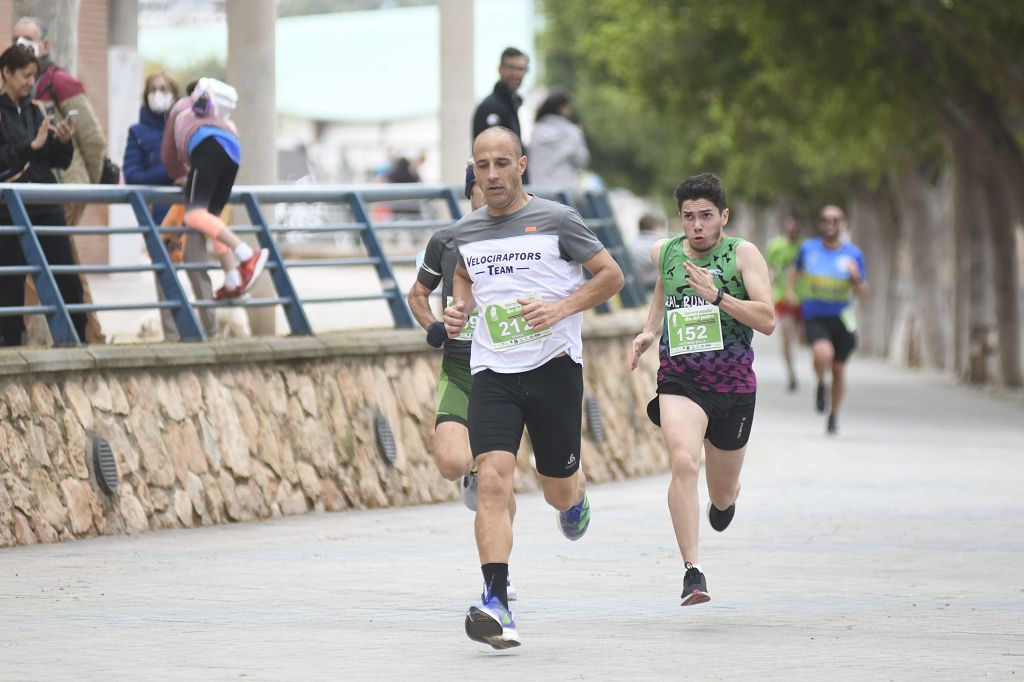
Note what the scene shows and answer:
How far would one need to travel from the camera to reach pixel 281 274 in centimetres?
1340

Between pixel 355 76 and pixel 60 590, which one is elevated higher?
pixel 355 76

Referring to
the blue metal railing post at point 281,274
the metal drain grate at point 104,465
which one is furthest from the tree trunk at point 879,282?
the metal drain grate at point 104,465

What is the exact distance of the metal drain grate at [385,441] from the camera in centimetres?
1336

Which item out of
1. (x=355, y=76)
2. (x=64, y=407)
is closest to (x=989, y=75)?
(x=64, y=407)

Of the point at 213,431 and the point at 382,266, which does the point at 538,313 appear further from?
the point at 382,266

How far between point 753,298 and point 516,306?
1.33 meters

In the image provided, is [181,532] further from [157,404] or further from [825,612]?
[825,612]

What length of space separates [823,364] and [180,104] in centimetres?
882

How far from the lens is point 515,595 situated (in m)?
8.97

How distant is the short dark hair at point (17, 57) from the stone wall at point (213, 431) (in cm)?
159

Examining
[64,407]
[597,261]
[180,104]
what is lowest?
[64,407]

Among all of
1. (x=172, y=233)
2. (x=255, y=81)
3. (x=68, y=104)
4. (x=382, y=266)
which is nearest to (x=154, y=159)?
(x=172, y=233)

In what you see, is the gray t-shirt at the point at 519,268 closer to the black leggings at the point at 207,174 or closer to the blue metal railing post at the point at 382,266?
the black leggings at the point at 207,174

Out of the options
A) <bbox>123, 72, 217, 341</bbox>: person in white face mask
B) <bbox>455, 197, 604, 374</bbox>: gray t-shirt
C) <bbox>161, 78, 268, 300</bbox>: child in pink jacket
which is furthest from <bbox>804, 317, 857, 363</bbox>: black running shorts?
<bbox>455, 197, 604, 374</bbox>: gray t-shirt
